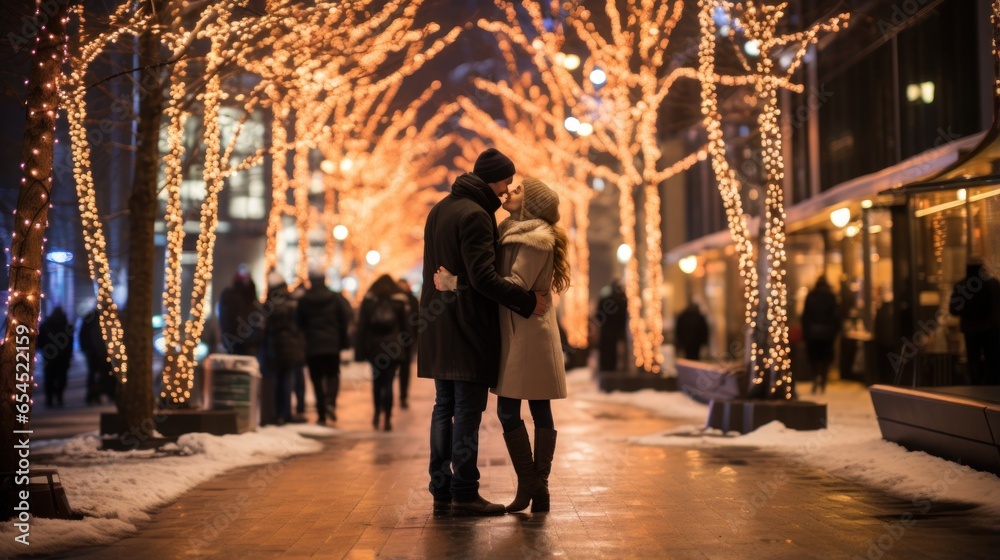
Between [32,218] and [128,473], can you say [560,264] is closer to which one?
[32,218]

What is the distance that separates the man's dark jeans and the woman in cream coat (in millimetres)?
190

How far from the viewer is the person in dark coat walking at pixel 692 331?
29078 mm

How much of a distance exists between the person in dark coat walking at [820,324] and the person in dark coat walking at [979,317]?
7123 mm

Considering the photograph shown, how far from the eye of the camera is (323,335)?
16938 mm

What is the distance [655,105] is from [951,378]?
9.81 m

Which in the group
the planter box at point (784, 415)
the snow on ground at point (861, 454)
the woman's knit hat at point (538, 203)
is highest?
the woman's knit hat at point (538, 203)

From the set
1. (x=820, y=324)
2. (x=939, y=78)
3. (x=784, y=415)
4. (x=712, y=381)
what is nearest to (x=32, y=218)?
(x=784, y=415)

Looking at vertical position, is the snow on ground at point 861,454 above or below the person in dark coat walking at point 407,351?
below

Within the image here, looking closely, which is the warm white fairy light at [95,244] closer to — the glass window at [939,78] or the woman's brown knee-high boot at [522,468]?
the woman's brown knee-high boot at [522,468]

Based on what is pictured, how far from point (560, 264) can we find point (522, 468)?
52.6 inches

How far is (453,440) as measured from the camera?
8.23 meters

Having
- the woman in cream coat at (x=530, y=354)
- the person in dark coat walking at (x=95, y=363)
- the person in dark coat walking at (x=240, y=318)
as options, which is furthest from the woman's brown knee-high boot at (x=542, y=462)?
the person in dark coat walking at (x=95, y=363)

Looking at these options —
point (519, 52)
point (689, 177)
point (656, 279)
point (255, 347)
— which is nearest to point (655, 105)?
point (656, 279)

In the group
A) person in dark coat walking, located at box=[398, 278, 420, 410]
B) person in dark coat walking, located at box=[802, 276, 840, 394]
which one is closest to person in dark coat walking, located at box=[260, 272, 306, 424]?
person in dark coat walking, located at box=[398, 278, 420, 410]
